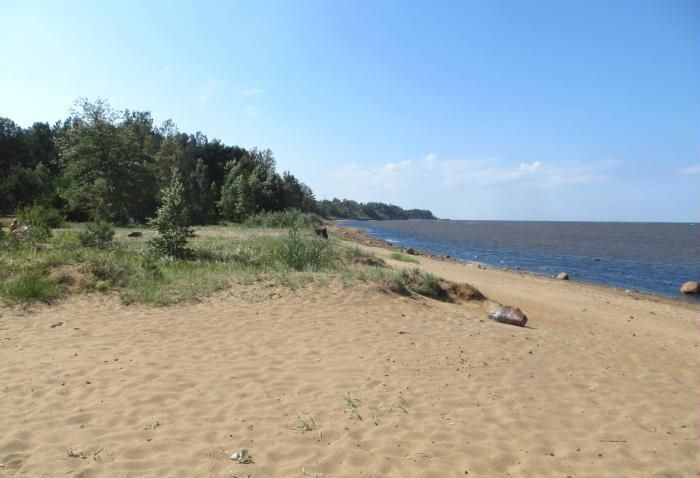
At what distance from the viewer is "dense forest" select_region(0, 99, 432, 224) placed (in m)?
26.5

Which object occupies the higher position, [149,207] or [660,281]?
[149,207]

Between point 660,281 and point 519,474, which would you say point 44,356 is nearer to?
point 519,474

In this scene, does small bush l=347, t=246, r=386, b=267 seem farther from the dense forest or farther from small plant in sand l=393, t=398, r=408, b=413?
small plant in sand l=393, t=398, r=408, b=413

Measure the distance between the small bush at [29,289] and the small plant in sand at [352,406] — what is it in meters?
7.33

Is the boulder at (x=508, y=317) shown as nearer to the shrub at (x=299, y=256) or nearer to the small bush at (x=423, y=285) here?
the small bush at (x=423, y=285)

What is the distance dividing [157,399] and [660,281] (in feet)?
94.3

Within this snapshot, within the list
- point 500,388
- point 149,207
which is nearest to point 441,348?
point 500,388

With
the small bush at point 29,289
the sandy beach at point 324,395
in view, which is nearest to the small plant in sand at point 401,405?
the sandy beach at point 324,395

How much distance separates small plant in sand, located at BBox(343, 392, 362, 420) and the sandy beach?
23 millimetres

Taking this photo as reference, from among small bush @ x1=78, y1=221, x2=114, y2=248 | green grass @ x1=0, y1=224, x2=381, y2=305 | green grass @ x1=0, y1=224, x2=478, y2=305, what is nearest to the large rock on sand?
green grass @ x1=0, y1=224, x2=478, y2=305

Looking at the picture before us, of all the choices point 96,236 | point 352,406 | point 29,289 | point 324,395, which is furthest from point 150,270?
point 352,406

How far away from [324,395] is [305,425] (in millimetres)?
798

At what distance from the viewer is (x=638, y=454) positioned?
426 centimetres

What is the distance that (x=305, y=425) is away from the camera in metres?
4.39
